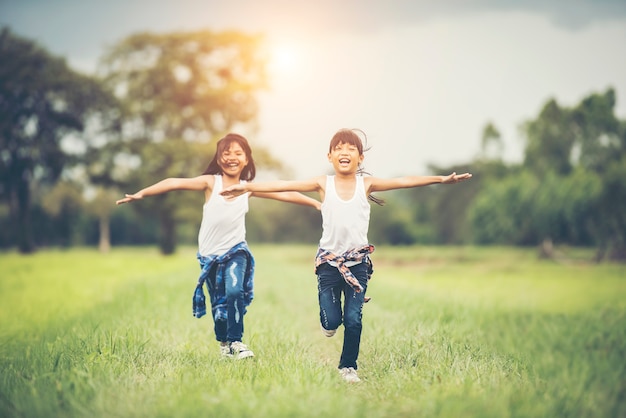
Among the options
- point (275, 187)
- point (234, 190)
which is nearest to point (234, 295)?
point (234, 190)

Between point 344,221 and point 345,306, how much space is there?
0.76 m

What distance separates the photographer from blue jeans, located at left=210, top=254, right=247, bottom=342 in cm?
532

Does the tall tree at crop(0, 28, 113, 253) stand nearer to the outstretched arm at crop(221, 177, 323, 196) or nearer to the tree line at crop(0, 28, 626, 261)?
the tree line at crop(0, 28, 626, 261)

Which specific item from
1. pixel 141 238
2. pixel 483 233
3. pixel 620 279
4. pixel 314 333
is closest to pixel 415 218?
pixel 483 233

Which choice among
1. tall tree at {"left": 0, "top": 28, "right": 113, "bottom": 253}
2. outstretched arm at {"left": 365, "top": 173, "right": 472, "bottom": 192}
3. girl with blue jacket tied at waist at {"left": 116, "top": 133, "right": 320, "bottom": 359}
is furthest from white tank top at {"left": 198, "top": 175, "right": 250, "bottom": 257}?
tall tree at {"left": 0, "top": 28, "right": 113, "bottom": 253}

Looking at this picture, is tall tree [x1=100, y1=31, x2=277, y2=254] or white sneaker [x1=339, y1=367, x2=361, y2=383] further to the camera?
tall tree [x1=100, y1=31, x2=277, y2=254]

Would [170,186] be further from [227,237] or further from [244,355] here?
[244,355]

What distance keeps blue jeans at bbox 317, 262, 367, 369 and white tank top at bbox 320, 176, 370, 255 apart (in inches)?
8.3

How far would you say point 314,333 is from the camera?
736cm

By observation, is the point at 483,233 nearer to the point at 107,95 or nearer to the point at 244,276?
the point at 107,95

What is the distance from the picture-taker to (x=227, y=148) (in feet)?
17.7

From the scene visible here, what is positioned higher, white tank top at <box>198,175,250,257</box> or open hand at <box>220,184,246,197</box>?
open hand at <box>220,184,246,197</box>

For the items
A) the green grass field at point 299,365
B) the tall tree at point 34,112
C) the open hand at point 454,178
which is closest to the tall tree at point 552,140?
the tall tree at point 34,112

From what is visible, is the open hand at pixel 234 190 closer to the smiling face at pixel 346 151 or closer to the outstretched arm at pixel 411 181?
the smiling face at pixel 346 151
